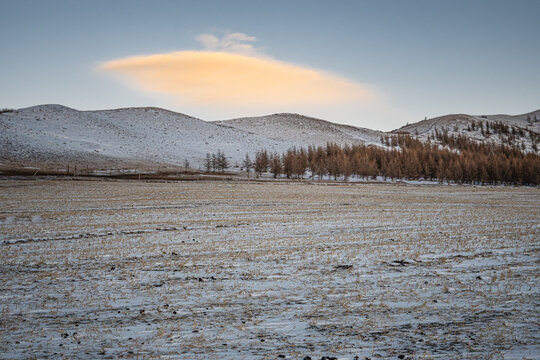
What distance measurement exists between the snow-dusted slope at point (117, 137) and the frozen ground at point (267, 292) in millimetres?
90138

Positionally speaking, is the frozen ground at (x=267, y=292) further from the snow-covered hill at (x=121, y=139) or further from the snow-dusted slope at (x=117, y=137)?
the snow-dusted slope at (x=117, y=137)

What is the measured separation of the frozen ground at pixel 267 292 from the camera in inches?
253

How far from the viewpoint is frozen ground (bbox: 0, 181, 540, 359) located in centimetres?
644

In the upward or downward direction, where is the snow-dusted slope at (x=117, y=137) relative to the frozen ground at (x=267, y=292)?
upward

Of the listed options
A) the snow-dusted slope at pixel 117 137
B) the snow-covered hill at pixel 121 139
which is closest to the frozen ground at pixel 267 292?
the snow-covered hill at pixel 121 139

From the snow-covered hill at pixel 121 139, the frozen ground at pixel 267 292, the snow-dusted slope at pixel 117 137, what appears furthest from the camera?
the snow-dusted slope at pixel 117 137

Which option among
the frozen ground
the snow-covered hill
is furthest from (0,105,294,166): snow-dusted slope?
the frozen ground

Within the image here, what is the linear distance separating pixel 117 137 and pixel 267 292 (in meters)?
137

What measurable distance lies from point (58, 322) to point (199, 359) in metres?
3.49

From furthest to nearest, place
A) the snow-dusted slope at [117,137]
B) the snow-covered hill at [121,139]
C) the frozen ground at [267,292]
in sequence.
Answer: the snow-dusted slope at [117,137]
the snow-covered hill at [121,139]
the frozen ground at [267,292]

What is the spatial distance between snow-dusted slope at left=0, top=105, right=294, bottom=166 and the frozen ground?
90.1m

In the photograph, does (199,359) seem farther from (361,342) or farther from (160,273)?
(160,273)

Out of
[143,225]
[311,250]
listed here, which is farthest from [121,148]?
[311,250]

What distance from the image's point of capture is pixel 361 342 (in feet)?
21.4
